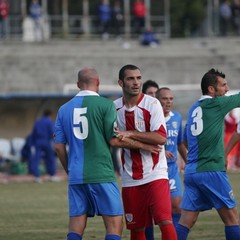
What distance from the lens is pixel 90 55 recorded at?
4141 centimetres

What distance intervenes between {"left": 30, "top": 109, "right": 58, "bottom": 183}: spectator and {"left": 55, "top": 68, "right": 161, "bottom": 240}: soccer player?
16.2 metres

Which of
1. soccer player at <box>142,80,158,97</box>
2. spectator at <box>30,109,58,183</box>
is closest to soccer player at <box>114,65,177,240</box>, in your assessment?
soccer player at <box>142,80,158,97</box>

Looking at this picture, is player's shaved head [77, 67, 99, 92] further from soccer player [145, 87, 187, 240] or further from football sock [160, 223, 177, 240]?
soccer player [145, 87, 187, 240]

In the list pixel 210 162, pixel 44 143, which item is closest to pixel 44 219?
pixel 210 162

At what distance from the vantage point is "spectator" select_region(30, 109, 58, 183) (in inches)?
1056

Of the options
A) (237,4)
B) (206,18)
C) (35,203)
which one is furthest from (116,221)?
(206,18)

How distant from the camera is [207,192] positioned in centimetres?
1149

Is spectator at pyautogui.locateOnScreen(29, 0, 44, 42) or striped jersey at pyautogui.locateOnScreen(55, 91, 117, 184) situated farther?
spectator at pyautogui.locateOnScreen(29, 0, 44, 42)

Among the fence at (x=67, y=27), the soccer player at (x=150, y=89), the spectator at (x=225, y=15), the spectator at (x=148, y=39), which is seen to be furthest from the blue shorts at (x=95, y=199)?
the spectator at (x=225, y=15)

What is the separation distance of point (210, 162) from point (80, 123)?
5.80 feet

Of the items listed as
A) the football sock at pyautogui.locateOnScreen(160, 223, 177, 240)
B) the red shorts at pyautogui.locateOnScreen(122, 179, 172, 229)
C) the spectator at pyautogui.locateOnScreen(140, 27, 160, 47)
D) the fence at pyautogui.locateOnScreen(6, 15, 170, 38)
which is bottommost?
the football sock at pyautogui.locateOnScreen(160, 223, 177, 240)

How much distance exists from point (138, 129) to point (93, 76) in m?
0.89

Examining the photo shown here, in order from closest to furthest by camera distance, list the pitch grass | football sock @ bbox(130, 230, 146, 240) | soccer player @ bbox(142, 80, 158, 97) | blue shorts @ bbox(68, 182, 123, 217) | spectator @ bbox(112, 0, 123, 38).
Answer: blue shorts @ bbox(68, 182, 123, 217), football sock @ bbox(130, 230, 146, 240), soccer player @ bbox(142, 80, 158, 97), the pitch grass, spectator @ bbox(112, 0, 123, 38)

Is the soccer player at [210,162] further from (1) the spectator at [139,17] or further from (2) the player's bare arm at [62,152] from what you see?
(1) the spectator at [139,17]
